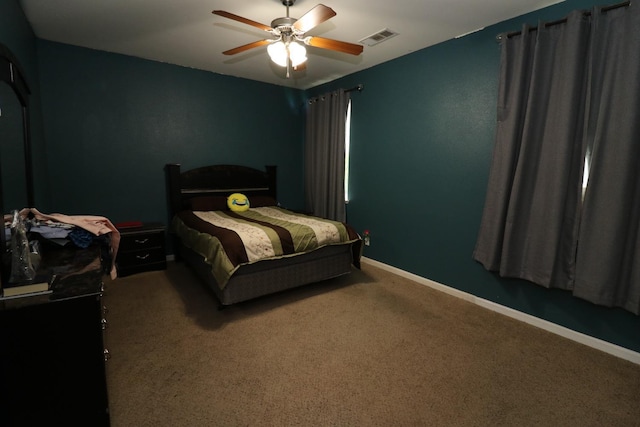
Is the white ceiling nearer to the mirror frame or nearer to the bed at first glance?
the mirror frame

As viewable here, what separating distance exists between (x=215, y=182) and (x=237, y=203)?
515 mm

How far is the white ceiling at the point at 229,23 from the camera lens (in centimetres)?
239

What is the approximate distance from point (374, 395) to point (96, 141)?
12.8 feet

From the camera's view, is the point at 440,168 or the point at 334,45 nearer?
the point at 334,45

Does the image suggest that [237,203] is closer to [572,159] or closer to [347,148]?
[347,148]

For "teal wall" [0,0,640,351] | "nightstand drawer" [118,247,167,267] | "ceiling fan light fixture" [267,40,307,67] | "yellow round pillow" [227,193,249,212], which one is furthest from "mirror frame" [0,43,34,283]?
"yellow round pillow" [227,193,249,212]

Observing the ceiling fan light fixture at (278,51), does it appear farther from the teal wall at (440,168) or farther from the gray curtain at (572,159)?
the gray curtain at (572,159)

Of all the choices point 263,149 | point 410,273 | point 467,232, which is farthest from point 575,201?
point 263,149

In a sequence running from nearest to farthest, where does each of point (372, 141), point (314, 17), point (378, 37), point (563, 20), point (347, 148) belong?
point (314, 17)
point (563, 20)
point (378, 37)
point (372, 141)
point (347, 148)

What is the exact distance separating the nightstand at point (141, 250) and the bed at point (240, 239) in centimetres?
25

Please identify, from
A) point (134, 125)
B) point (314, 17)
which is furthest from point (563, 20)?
point (134, 125)

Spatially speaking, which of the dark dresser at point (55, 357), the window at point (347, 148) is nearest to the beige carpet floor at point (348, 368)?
the dark dresser at point (55, 357)

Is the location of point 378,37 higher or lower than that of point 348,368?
higher

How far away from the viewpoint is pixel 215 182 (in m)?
4.29
